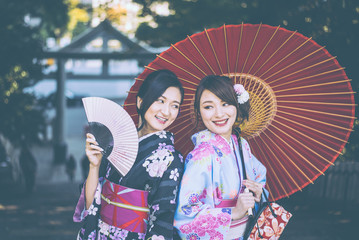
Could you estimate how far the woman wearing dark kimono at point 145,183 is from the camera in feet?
7.02

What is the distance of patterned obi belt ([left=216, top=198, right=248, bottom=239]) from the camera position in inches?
87.2

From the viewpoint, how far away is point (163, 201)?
83.2 inches

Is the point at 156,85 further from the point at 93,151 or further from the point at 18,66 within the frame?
the point at 18,66

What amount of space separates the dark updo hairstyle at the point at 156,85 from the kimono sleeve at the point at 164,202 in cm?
43

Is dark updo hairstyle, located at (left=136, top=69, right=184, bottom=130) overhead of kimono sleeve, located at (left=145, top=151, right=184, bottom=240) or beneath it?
overhead

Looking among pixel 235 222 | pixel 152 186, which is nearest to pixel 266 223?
pixel 235 222

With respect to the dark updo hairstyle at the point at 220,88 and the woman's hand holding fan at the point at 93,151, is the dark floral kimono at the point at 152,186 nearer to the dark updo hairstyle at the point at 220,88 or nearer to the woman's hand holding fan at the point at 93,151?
the woman's hand holding fan at the point at 93,151

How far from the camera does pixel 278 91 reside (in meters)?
2.39

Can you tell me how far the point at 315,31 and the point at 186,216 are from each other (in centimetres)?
326

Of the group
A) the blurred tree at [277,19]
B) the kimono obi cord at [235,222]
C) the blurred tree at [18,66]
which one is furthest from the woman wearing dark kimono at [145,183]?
the blurred tree at [18,66]

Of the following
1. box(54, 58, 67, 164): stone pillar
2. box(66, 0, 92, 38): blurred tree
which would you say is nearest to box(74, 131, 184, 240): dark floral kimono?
box(66, 0, 92, 38): blurred tree

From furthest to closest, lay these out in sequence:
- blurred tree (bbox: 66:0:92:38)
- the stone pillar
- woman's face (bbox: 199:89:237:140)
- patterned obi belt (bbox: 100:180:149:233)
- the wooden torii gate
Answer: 1. the stone pillar
2. blurred tree (bbox: 66:0:92:38)
3. the wooden torii gate
4. woman's face (bbox: 199:89:237:140)
5. patterned obi belt (bbox: 100:180:149:233)

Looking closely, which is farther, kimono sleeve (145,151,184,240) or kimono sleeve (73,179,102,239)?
kimono sleeve (73,179,102,239)

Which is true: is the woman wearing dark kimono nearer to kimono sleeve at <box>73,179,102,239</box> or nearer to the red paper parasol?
kimono sleeve at <box>73,179,102,239</box>
